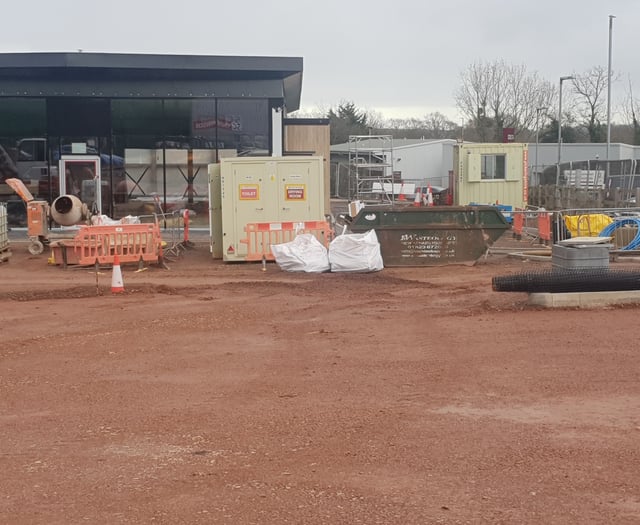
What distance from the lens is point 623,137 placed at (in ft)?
267

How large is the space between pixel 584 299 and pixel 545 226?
408 inches

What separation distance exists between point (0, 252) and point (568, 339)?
15195mm

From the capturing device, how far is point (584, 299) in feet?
42.4

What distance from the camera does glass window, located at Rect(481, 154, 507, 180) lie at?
32.1m

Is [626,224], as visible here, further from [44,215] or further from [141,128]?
[141,128]

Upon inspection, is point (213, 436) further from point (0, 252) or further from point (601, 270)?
point (0, 252)

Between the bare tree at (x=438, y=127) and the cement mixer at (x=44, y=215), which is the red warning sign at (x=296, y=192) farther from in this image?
the bare tree at (x=438, y=127)

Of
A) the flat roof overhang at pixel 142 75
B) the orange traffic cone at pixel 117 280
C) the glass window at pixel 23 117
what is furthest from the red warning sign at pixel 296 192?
the glass window at pixel 23 117

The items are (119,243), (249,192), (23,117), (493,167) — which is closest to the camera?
(119,243)

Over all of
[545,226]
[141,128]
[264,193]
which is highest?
[141,128]

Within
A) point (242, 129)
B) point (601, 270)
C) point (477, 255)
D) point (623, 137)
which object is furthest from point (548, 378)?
point (623, 137)

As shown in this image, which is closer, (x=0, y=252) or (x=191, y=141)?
(x=0, y=252)

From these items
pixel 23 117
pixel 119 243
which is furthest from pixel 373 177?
pixel 119 243

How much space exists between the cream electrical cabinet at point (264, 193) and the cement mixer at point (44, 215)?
481 cm
